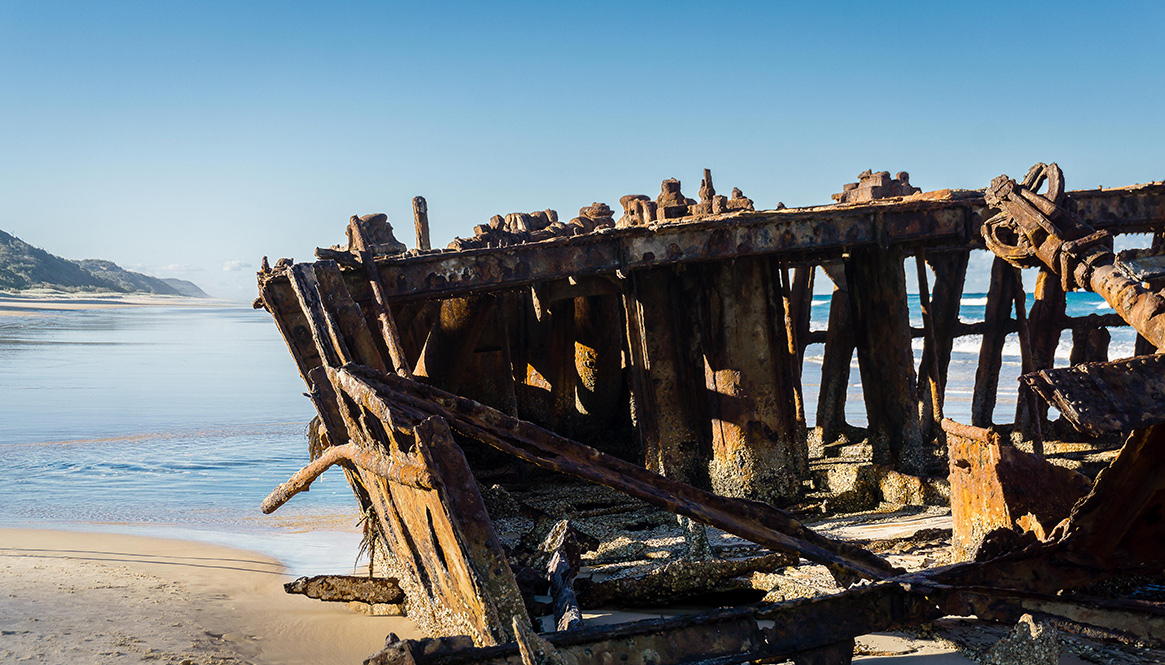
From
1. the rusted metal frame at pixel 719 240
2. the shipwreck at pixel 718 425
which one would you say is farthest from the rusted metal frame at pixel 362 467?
the rusted metal frame at pixel 719 240

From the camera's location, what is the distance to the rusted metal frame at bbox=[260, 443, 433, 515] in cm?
305

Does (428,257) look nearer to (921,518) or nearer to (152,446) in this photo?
(921,518)

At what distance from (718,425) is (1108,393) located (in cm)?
405

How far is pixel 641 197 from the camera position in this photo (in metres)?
7.75

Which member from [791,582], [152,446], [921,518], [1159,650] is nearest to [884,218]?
[921,518]

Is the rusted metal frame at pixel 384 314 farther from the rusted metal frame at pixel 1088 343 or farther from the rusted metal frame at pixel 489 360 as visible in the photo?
the rusted metal frame at pixel 1088 343

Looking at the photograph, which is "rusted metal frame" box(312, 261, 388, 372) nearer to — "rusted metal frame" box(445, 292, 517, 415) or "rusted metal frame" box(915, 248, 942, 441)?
"rusted metal frame" box(445, 292, 517, 415)

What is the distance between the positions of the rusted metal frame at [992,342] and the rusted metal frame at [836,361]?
4.20 feet

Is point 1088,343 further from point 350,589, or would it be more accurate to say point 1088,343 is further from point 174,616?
point 174,616

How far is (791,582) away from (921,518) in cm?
185

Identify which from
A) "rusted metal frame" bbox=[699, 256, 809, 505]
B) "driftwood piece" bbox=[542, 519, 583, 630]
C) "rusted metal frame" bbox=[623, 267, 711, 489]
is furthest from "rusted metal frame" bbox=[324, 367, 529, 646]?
"rusted metal frame" bbox=[623, 267, 711, 489]

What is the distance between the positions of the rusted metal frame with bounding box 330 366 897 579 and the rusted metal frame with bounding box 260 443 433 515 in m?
0.24

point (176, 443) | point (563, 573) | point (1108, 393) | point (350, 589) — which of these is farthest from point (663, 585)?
point (176, 443)

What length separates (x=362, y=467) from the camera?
3766mm
